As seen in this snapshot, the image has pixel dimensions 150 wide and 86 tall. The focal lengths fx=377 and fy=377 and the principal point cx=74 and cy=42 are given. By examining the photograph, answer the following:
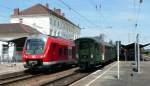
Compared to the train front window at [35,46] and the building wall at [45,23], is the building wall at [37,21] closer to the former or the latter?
the building wall at [45,23]

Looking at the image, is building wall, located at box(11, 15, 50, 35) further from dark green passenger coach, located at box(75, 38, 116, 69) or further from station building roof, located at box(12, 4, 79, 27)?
dark green passenger coach, located at box(75, 38, 116, 69)

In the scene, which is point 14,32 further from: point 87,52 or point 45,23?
point 87,52

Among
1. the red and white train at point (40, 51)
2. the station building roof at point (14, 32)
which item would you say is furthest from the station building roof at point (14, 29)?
the red and white train at point (40, 51)

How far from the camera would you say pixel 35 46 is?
97.9ft

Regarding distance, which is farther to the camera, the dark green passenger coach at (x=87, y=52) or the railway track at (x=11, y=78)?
the dark green passenger coach at (x=87, y=52)

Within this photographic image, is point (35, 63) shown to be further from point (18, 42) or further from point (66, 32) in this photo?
point (66, 32)

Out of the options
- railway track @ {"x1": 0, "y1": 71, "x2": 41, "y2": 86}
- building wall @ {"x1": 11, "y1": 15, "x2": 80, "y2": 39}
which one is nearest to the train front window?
railway track @ {"x1": 0, "y1": 71, "x2": 41, "y2": 86}

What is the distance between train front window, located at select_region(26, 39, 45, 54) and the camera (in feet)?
97.3

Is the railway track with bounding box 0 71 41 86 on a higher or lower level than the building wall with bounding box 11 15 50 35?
lower

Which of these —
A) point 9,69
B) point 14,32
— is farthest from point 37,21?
point 9,69

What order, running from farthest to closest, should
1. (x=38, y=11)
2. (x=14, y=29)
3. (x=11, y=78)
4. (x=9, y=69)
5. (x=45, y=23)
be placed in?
(x=38, y=11) → (x=45, y=23) → (x=14, y=29) → (x=9, y=69) → (x=11, y=78)

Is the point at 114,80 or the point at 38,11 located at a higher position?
the point at 38,11

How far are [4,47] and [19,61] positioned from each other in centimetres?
1697

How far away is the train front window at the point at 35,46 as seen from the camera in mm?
29644
